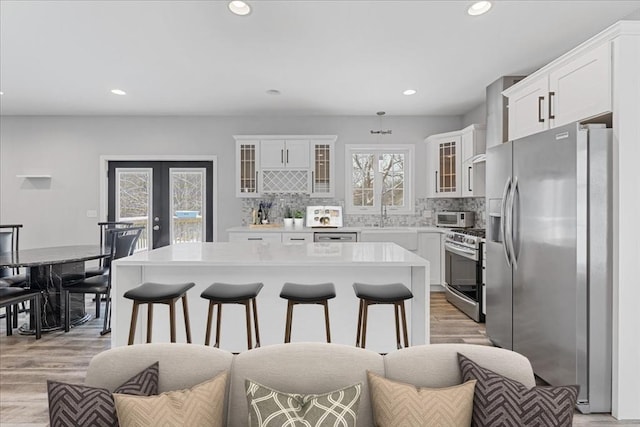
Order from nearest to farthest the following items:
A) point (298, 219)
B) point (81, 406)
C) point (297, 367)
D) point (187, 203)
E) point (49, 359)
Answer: point (81, 406), point (297, 367), point (49, 359), point (298, 219), point (187, 203)

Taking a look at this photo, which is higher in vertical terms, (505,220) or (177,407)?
(505,220)

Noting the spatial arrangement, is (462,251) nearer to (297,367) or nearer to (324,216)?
(324,216)

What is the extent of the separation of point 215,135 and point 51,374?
156 inches

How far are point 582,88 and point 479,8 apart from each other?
0.93 metres

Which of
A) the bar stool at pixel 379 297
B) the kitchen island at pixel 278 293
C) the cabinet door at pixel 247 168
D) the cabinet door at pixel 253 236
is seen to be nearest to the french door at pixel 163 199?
the cabinet door at pixel 247 168

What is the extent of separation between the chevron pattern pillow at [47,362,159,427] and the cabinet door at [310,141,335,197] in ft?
14.7

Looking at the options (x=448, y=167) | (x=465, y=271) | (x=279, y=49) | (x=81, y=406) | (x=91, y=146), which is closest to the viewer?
(x=81, y=406)

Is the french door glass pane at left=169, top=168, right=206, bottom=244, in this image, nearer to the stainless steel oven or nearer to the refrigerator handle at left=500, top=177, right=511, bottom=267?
the stainless steel oven

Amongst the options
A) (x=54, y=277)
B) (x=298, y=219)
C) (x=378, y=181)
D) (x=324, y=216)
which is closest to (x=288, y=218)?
(x=298, y=219)

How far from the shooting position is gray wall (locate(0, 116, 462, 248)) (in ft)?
18.9

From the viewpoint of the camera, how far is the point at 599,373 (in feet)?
7.13

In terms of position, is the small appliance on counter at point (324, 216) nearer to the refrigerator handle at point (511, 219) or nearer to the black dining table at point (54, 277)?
the black dining table at point (54, 277)

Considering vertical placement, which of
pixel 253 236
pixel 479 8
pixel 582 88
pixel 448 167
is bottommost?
pixel 253 236

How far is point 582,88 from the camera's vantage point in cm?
243
